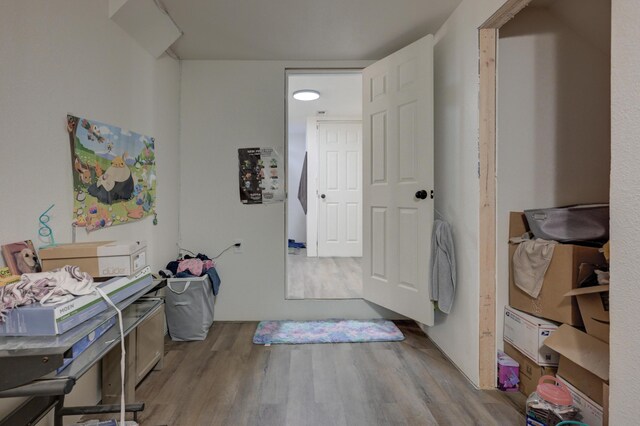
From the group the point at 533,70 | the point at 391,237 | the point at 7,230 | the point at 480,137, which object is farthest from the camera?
the point at 391,237

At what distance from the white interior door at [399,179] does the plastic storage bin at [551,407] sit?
746 millimetres

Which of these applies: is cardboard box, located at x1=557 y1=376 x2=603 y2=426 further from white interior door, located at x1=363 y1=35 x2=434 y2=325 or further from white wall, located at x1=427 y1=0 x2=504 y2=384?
white interior door, located at x1=363 y1=35 x2=434 y2=325

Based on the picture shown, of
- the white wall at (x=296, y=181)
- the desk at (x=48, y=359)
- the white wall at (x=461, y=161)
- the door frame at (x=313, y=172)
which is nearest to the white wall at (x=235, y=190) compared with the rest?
the white wall at (x=461, y=161)

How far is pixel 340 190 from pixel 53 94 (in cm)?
404

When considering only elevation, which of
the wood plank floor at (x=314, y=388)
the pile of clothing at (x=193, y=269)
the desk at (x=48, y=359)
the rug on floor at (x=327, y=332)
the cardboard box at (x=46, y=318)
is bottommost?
the wood plank floor at (x=314, y=388)

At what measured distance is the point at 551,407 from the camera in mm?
1302

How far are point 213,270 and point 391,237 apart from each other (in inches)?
56.1

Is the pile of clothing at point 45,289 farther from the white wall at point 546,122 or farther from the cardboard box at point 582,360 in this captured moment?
the white wall at point 546,122

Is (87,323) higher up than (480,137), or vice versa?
(480,137)

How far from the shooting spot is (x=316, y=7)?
192 centimetres

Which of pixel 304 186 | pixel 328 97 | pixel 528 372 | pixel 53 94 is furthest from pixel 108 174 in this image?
pixel 304 186

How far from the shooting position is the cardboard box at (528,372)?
5.19 feet

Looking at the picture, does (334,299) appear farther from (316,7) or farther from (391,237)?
(316,7)
